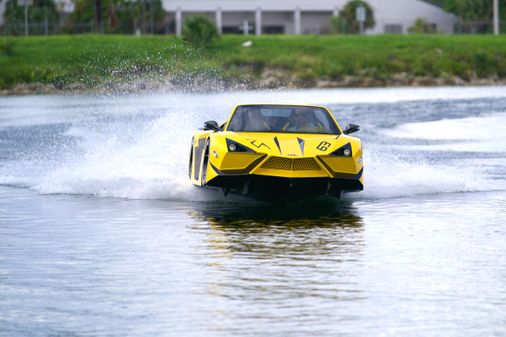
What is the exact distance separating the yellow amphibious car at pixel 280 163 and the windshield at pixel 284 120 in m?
0.11

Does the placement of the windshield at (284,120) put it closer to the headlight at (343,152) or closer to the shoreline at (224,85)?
the headlight at (343,152)

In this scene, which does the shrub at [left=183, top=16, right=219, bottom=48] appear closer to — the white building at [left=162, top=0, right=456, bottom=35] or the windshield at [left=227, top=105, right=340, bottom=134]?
the white building at [left=162, top=0, right=456, bottom=35]

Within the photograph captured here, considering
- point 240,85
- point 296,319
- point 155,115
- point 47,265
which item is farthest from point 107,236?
point 240,85

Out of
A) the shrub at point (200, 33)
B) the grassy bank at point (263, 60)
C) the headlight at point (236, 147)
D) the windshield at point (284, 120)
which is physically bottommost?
the grassy bank at point (263, 60)

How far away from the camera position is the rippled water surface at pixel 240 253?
10.4 m

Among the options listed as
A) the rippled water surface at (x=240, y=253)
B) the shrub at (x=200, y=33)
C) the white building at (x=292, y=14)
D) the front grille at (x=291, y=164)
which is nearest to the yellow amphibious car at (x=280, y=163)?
the front grille at (x=291, y=164)

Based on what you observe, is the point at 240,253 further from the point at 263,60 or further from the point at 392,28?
the point at 392,28

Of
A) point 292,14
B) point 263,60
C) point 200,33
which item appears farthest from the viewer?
point 292,14

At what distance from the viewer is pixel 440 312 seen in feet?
34.5

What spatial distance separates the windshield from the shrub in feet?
257

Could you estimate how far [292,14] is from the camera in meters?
121

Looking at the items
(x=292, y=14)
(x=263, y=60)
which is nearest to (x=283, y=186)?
(x=263, y=60)

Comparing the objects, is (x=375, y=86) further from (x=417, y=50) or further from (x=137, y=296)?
(x=137, y=296)

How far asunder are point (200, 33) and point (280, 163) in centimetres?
8062
